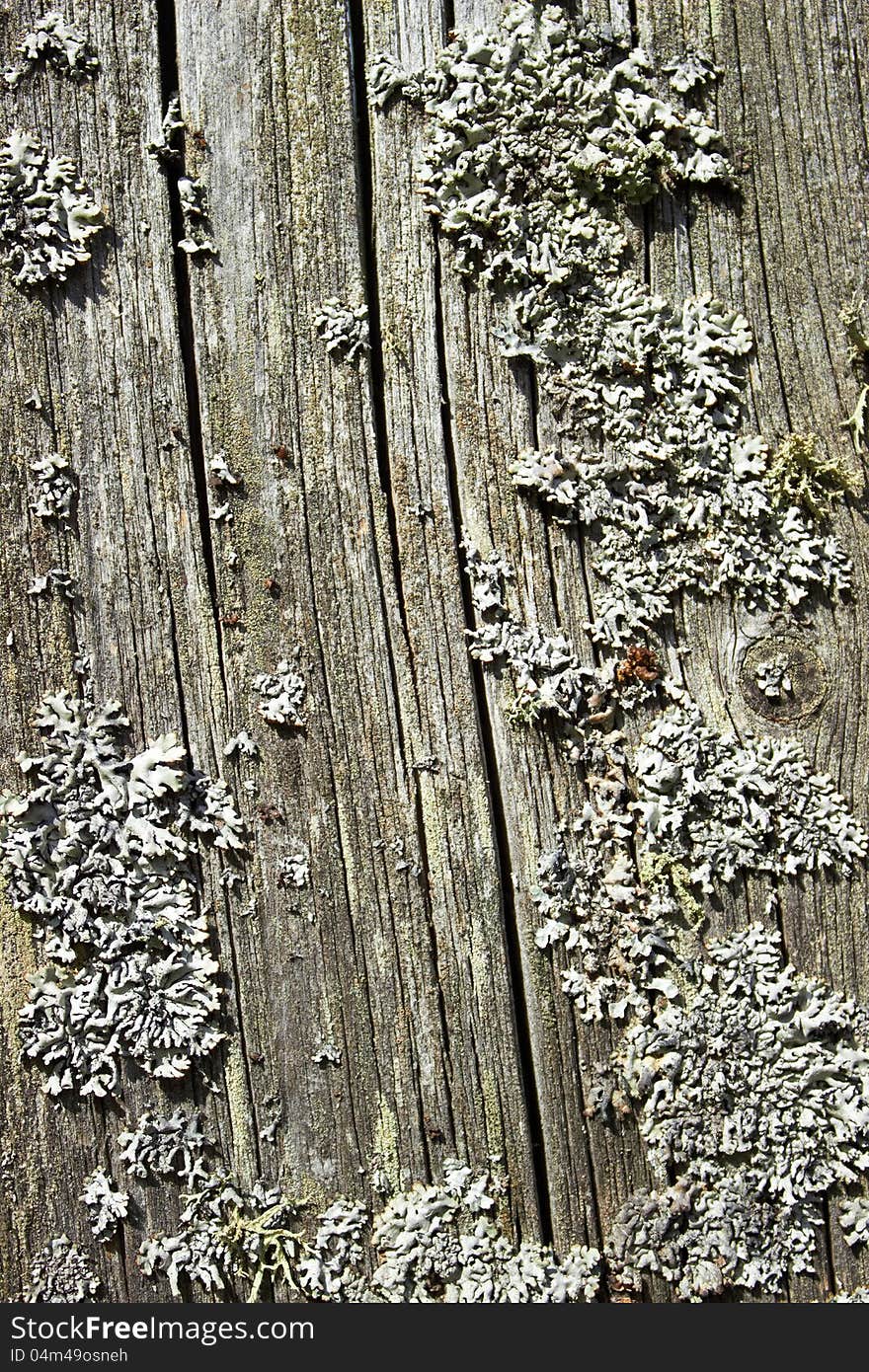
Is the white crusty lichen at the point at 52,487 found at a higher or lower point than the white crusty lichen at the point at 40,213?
lower

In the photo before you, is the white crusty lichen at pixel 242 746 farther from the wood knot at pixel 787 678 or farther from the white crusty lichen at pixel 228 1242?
the wood knot at pixel 787 678

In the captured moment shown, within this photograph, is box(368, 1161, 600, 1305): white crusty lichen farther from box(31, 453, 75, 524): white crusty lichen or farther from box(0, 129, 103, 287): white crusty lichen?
box(0, 129, 103, 287): white crusty lichen

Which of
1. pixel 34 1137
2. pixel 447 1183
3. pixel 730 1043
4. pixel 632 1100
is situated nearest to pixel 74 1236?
pixel 34 1137

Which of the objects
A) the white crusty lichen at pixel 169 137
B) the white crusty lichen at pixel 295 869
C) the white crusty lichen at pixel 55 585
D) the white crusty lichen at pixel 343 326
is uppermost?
the white crusty lichen at pixel 169 137

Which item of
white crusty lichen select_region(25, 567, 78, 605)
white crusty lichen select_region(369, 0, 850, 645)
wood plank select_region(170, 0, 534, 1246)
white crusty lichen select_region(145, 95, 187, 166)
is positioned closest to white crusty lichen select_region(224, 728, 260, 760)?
wood plank select_region(170, 0, 534, 1246)

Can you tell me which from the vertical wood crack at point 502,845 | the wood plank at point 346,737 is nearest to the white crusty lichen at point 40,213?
the wood plank at point 346,737

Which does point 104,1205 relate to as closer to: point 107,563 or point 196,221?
point 107,563

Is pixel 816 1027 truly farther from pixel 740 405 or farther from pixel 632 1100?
pixel 740 405

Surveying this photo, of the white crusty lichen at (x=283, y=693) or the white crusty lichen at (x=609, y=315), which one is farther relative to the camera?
the white crusty lichen at (x=283, y=693)
